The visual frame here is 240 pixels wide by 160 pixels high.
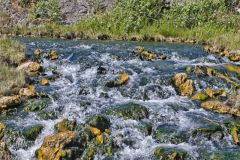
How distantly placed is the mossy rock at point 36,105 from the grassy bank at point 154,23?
596 inches

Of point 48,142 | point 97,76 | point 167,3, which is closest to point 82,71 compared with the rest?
point 97,76

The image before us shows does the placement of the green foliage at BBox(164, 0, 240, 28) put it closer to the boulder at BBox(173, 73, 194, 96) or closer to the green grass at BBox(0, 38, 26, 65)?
the green grass at BBox(0, 38, 26, 65)

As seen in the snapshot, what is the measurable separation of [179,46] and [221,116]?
1219 cm

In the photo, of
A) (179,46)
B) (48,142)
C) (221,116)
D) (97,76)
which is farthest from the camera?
(179,46)

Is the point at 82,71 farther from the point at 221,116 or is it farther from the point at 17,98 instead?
the point at 221,116

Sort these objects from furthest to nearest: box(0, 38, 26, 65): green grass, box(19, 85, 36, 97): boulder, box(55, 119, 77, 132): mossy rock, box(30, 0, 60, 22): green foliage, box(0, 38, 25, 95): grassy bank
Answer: box(30, 0, 60, 22): green foliage, box(0, 38, 26, 65): green grass, box(0, 38, 25, 95): grassy bank, box(19, 85, 36, 97): boulder, box(55, 119, 77, 132): mossy rock

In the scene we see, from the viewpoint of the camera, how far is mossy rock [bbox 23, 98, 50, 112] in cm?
1357

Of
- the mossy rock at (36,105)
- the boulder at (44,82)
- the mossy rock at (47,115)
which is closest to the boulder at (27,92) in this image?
the mossy rock at (36,105)

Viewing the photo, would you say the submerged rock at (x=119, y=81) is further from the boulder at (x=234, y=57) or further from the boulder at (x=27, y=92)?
the boulder at (x=234, y=57)

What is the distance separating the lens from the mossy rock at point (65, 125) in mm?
11930

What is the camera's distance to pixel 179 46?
25281 mm

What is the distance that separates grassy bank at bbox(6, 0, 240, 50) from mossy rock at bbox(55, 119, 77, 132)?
1688 cm

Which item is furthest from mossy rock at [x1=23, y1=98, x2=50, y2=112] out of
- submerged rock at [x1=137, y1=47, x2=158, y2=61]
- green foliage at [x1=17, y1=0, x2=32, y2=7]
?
green foliage at [x1=17, y1=0, x2=32, y2=7]

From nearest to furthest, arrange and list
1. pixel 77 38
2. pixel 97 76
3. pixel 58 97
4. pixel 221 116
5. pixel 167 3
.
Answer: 1. pixel 221 116
2. pixel 58 97
3. pixel 97 76
4. pixel 77 38
5. pixel 167 3
